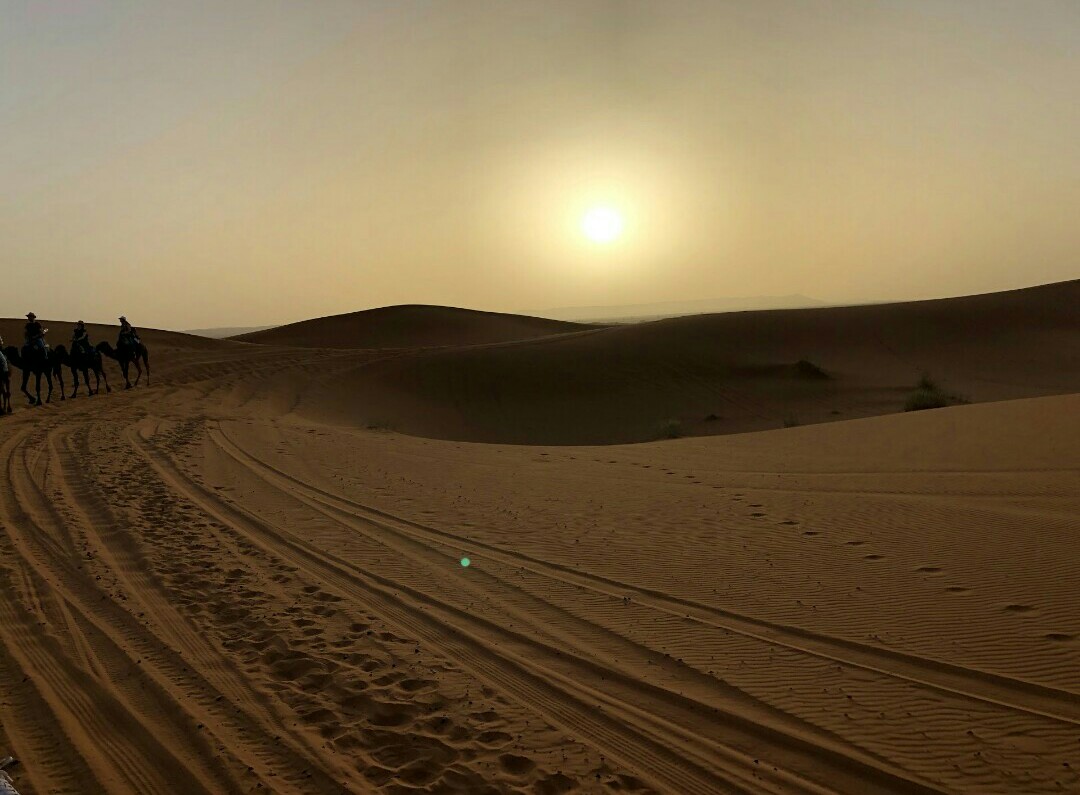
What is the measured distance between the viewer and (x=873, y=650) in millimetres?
6062

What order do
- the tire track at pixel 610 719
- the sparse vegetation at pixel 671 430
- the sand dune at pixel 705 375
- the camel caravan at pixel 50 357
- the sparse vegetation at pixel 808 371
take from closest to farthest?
the tire track at pixel 610 719 < the camel caravan at pixel 50 357 < the sparse vegetation at pixel 671 430 < the sand dune at pixel 705 375 < the sparse vegetation at pixel 808 371

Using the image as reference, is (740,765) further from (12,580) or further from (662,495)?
(662,495)

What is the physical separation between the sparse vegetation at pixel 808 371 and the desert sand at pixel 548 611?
45.1ft

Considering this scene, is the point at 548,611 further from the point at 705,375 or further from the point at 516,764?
the point at 705,375

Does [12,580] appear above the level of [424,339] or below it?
below

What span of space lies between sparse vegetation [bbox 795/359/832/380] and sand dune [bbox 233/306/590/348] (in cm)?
3567

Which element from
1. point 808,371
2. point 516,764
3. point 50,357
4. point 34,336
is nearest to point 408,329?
point 808,371

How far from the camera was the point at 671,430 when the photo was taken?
2394cm

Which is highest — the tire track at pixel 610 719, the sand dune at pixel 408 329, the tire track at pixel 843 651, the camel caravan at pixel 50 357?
the sand dune at pixel 408 329

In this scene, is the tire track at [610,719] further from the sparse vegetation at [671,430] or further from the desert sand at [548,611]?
the sparse vegetation at [671,430]

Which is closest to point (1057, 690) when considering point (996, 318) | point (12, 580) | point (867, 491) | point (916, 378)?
point (867, 491)

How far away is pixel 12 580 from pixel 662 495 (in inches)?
325

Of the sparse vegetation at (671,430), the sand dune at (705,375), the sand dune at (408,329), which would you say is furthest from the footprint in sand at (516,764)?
Answer: the sand dune at (408,329)

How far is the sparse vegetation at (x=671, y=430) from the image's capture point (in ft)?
78.2
